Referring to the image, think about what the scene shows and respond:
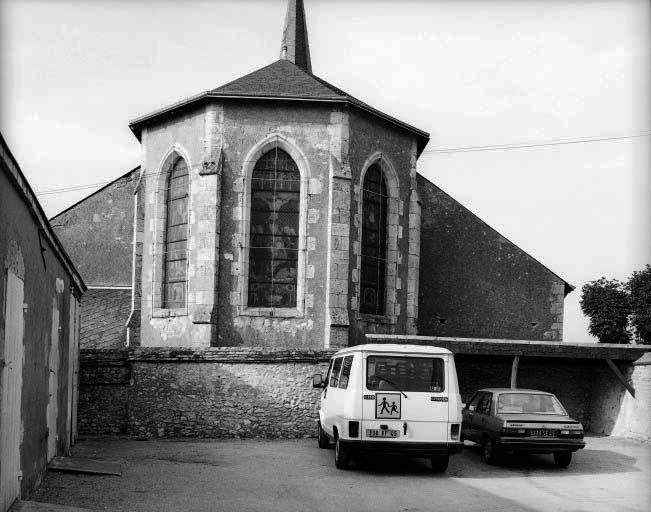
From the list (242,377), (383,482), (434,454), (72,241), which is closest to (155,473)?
(383,482)

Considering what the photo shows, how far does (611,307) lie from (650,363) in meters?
24.8

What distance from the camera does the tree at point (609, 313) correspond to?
4341 centimetres

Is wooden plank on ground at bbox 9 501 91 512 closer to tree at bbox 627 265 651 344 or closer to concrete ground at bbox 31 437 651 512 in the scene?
concrete ground at bbox 31 437 651 512

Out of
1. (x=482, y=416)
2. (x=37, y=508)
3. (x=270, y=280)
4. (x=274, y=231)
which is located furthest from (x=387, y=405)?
(x=274, y=231)

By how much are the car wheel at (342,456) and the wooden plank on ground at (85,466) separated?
344cm

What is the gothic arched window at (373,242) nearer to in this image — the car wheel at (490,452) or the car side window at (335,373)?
the car side window at (335,373)

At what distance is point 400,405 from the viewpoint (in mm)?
13602

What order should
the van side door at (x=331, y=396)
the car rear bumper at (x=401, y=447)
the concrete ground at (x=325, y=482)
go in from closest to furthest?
the concrete ground at (x=325, y=482) < the car rear bumper at (x=401, y=447) < the van side door at (x=331, y=396)

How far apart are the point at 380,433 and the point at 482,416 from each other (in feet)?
10.4

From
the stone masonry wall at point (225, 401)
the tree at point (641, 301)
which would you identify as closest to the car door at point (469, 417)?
the stone masonry wall at point (225, 401)

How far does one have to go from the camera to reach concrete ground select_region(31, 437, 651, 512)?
35.3 feet

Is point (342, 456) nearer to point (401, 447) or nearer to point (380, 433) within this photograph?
point (380, 433)

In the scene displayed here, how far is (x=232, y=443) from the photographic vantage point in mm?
18078

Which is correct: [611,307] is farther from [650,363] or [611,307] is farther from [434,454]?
[434,454]
